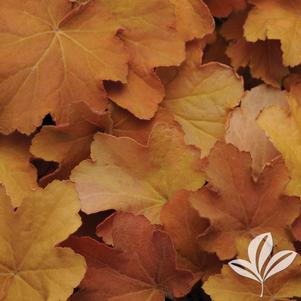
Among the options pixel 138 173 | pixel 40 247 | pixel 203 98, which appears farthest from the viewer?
pixel 203 98

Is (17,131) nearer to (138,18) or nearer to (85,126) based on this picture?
(85,126)

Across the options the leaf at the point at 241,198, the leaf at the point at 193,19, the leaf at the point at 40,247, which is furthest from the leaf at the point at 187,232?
the leaf at the point at 193,19

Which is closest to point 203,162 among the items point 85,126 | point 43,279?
point 85,126

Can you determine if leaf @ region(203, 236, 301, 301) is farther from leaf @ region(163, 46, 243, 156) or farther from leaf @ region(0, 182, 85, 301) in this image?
leaf @ region(163, 46, 243, 156)

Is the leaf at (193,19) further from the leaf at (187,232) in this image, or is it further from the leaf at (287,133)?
the leaf at (187,232)

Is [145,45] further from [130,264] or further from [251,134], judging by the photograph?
[130,264]

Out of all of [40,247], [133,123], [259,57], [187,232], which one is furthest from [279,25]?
[40,247]
